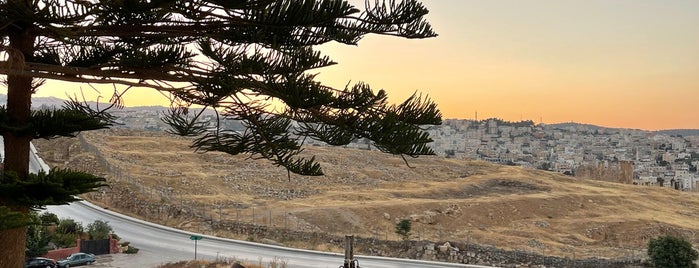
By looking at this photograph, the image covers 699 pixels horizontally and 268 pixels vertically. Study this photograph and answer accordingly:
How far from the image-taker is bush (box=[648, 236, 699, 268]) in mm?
21281

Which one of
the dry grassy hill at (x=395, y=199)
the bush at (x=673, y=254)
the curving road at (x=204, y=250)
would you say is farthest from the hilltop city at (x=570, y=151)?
the bush at (x=673, y=254)

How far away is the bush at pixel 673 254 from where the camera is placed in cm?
2128

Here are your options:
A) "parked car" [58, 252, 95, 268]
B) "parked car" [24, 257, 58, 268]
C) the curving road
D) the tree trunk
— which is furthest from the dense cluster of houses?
the tree trunk

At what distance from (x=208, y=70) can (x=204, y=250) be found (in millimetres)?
18080

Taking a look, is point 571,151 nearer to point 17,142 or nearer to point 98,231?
point 98,231

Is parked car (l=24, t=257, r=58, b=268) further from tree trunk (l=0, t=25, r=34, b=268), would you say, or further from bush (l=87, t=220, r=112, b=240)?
tree trunk (l=0, t=25, r=34, b=268)

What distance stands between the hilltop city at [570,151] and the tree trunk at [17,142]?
8185 centimetres

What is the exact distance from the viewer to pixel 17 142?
14.6ft

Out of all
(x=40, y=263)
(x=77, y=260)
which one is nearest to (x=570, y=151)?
(x=77, y=260)

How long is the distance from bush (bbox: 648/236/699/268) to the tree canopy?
799 inches

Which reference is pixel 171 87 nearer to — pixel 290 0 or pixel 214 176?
pixel 290 0

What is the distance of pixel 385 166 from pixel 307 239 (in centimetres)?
3600

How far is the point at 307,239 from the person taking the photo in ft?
82.6

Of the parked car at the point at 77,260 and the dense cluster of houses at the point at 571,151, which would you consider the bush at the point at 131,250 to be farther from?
the dense cluster of houses at the point at 571,151
